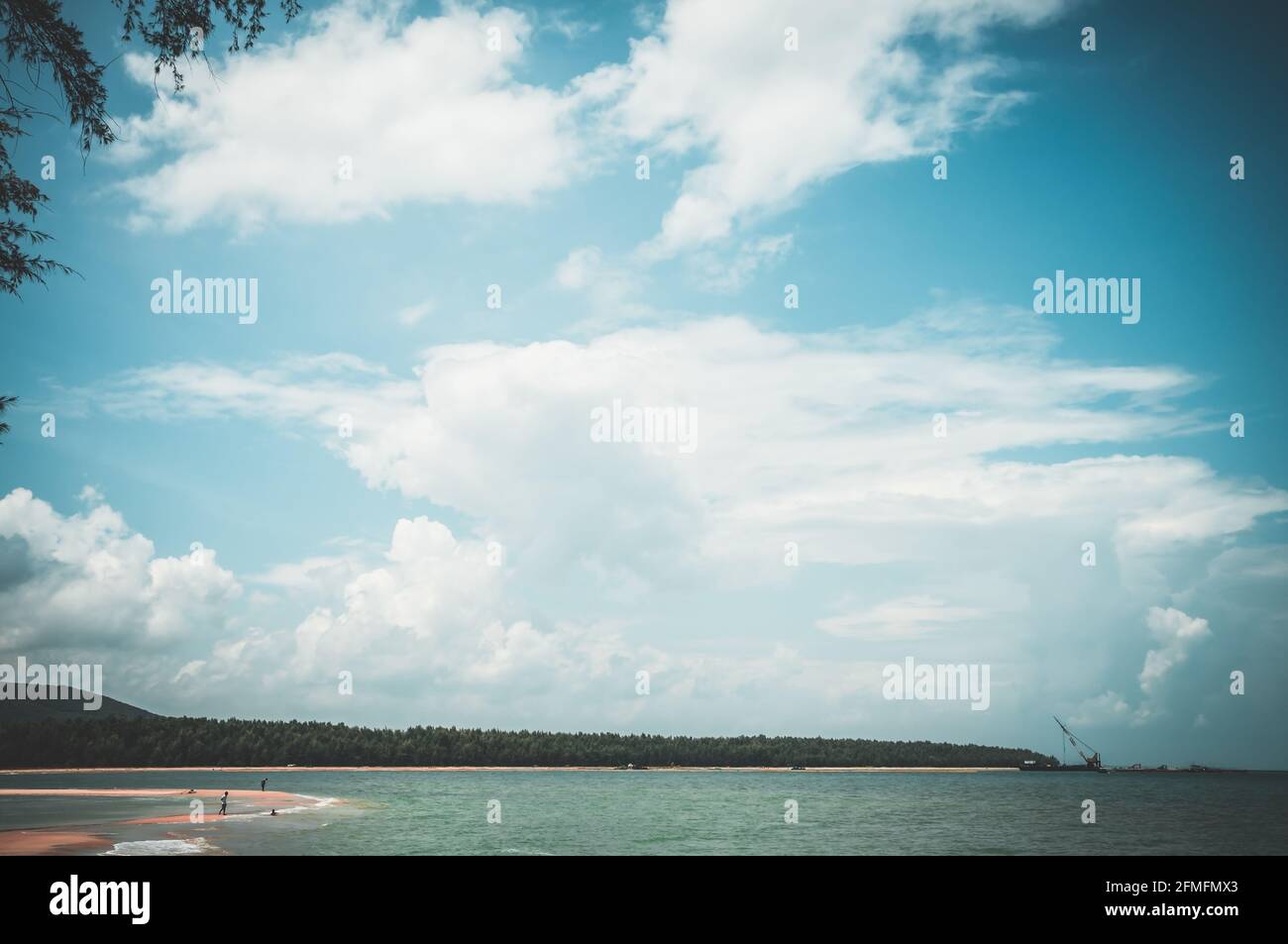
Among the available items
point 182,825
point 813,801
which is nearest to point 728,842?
point 182,825

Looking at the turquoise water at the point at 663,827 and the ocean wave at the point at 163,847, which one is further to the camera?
the turquoise water at the point at 663,827

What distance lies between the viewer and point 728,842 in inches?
2287

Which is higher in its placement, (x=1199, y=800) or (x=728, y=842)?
(x=728, y=842)

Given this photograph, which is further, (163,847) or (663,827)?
(663,827)

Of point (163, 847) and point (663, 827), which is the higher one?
point (163, 847)

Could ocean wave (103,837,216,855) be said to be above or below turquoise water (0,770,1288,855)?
above

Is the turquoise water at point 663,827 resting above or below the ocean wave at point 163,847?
below

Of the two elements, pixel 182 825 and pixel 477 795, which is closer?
pixel 182 825

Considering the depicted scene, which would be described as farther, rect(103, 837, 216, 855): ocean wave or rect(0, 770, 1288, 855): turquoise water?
rect(0, 770, 1288, 855): turquoise water
